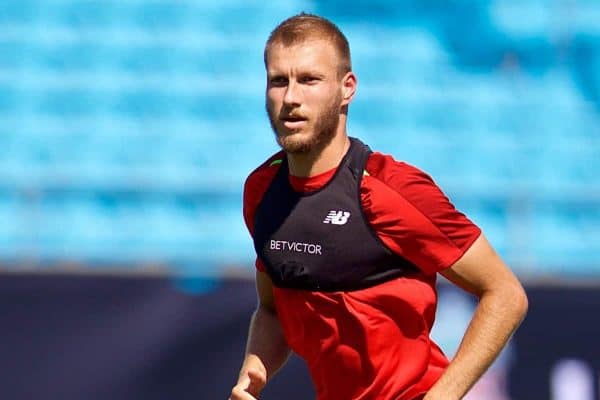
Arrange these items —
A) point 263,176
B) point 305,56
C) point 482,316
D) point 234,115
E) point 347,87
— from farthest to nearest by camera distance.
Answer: point 234,115
point 263,176
point 347,87
point 305,56
point 482,316

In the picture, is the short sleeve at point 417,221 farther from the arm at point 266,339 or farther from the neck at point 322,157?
the arm at point 266,339

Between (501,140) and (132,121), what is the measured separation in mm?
2605

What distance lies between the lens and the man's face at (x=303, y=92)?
3.43m

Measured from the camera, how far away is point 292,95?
3.41 metres

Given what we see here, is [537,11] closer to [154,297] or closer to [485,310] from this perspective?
[154,297]

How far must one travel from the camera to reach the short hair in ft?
11.4

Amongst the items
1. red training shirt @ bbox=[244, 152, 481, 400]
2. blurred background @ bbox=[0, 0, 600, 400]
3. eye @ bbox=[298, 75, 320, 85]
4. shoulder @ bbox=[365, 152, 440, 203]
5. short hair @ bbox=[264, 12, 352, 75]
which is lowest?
blurred background @ bbox=[0, 0, 600, 400]

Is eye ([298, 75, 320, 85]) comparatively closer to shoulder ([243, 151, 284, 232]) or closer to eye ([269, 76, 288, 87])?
eye ([269, 76, 288, 87])

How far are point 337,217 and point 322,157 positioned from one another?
0.60ft

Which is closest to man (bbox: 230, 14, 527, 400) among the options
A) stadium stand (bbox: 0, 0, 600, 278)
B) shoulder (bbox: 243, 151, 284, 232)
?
shoulder (bbox: 243, 151, 284, 232)

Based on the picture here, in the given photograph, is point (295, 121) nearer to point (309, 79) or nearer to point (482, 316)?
point (309, 79)

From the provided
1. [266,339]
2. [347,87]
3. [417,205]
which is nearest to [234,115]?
[266,339]

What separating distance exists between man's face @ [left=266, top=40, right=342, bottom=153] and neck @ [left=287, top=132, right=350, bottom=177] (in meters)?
0.06

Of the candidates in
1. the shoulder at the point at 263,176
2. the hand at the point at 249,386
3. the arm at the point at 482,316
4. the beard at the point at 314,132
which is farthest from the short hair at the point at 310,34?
the hand at the point at 249,386
